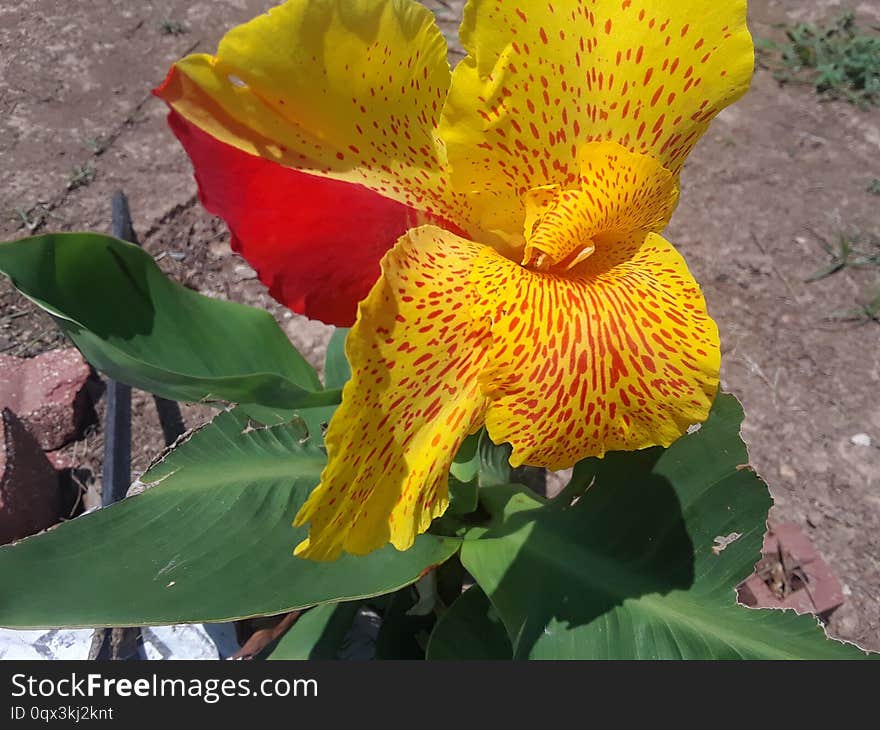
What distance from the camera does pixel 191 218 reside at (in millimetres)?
1972

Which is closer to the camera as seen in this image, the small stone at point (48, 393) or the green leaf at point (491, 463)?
the green leaf at point (491, 463)

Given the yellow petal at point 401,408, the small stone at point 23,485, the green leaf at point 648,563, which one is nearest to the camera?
the yellow petal at point 401,408

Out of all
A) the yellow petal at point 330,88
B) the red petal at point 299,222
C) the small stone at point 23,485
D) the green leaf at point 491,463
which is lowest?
the small stone at point 23,485

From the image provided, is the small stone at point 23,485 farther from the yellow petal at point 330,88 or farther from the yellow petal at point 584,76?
the yellow petal at point 584,76

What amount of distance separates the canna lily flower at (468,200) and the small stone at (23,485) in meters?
1.02

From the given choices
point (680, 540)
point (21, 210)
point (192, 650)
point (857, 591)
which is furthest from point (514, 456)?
point (21, 210)

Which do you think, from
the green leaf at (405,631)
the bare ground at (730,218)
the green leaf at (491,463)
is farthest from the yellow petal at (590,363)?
the bare ground at (730,218)

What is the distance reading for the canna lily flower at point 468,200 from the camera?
0.60 meters

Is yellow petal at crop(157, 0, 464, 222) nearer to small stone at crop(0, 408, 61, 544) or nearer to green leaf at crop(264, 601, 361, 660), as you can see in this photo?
green leaf at crop(264, 601, 361, 660)

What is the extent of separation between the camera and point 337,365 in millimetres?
1257

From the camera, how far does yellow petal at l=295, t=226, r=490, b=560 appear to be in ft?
1.83

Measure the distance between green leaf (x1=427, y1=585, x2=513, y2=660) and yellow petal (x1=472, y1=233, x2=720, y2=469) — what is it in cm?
42

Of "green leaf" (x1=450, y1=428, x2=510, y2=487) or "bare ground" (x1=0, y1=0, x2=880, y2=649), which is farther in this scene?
"bare ground" (x1=0, y1=0, x2=880, y2=649)

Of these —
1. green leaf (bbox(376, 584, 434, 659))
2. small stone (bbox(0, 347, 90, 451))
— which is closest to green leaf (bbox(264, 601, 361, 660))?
green leaf (bbox(376, 584, 434, 659))
